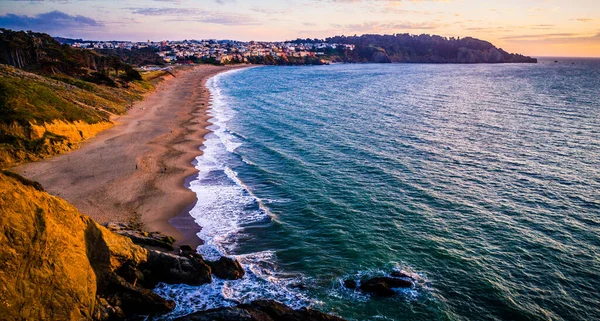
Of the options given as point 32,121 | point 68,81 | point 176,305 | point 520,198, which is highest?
point 68,81

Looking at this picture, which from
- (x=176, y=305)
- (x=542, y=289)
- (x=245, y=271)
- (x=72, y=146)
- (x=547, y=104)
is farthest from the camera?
(x=547, y=104)

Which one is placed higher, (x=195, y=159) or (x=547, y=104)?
(x=547, y=104)

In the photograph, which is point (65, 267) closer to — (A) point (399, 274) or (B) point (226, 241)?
(B) point (226, 241)

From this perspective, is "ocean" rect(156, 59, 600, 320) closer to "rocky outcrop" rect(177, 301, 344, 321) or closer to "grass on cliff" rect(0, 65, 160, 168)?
"rocky outcrop" rect(177, 301, 344, 321)

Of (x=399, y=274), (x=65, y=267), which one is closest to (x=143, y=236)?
(x=65, y=267)

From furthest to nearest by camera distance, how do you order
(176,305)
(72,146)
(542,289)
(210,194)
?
(72,146), (210,194), (542,289), (176,305)

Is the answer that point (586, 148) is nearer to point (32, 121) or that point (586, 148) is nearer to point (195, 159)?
point (195, 159)

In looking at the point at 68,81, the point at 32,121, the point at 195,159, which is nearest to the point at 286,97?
the point at 68,81

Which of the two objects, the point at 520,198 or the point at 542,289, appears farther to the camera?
the point at 520,198
